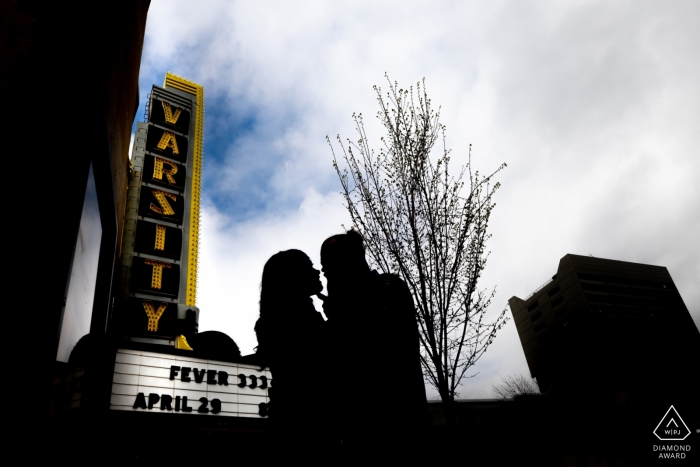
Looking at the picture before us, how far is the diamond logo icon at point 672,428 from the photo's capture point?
11211mm

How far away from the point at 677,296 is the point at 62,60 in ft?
435

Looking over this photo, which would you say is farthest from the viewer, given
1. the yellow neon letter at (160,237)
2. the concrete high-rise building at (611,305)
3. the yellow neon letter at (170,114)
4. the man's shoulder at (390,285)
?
the concrete high-rise building at (611,305)

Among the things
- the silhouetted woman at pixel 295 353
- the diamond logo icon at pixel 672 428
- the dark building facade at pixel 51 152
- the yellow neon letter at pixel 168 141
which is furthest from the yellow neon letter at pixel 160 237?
the diamond logo icon at pixel 672 428

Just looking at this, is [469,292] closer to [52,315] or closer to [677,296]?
[52,315]

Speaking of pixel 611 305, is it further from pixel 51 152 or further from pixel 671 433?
pixel 51 152

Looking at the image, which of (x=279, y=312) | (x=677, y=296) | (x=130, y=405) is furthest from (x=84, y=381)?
(x=677, y=296)

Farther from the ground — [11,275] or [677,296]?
[677,296]

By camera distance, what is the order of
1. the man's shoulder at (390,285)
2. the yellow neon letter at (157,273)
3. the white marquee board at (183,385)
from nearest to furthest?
the man's shoulder at (390,285) → the white marquee board at (183,385) → the yellow neon letter at (157,273)

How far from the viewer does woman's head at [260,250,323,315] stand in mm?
2088

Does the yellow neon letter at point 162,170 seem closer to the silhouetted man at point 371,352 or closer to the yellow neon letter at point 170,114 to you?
the yellow neon letter at point 170,114

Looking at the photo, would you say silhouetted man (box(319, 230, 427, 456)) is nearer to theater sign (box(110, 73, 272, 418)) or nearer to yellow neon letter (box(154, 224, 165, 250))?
theater sign (box(110, 73, 272, 418))

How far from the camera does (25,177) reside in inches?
225

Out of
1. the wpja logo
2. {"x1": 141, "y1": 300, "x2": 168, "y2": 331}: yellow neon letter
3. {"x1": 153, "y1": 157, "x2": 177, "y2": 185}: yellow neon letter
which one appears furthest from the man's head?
{"x1": 153, "y1": 157, "x2": 177, "y2": 185}: yellow neon letter

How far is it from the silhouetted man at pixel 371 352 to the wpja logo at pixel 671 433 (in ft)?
44.2
